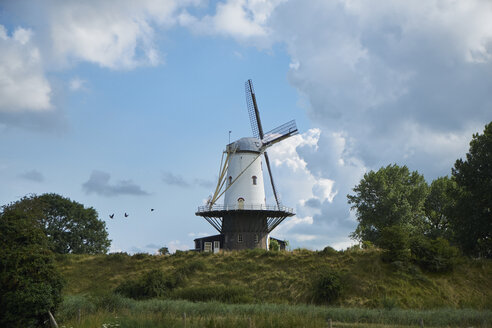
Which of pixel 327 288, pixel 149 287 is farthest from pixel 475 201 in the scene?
pixel 149 287

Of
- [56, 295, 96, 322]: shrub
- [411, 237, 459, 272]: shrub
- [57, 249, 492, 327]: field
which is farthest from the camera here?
[411, 237, 459, 272]: shrub

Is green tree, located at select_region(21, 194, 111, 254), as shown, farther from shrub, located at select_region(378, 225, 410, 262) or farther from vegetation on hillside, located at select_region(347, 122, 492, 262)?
shrub, located at select_region(378, 225, 410, 262)

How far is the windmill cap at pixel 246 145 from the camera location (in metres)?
50.1

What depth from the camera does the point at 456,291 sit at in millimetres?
28703

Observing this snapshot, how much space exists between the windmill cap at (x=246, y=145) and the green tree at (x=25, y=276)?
105 feet

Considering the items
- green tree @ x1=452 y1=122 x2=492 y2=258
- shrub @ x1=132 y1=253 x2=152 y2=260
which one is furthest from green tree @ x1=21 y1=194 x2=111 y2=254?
green tree @ x1=452 y1=122 x2=492 y2=258

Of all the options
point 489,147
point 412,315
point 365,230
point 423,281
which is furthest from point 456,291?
point 365,230

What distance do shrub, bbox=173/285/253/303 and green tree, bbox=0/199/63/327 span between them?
40.0 ft

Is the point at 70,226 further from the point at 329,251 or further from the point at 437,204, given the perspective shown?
the point at 437,204

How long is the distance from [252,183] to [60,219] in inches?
1125

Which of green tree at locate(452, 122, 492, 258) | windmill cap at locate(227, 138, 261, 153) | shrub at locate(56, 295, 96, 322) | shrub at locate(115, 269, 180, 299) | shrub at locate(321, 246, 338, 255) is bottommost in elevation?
shrub at locate(56, 295, 96, 322)

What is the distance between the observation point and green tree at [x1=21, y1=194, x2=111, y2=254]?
5781 centimetres

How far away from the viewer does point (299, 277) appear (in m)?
32.8

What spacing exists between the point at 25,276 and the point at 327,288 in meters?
18.7
